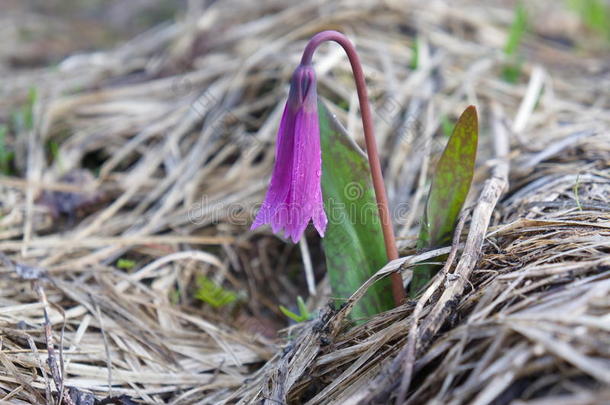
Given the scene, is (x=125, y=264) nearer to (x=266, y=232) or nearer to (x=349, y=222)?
(x=266, y=232)

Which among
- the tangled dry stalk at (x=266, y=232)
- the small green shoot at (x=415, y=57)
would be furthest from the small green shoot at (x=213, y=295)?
the small green shoot at (x=415, y=57)

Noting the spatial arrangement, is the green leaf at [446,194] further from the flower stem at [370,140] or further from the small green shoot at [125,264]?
the small green shoot at [125,264]

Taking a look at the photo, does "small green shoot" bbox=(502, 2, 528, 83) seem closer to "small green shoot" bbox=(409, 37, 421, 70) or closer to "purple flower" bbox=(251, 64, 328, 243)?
"small green shoot" bbox=(409, 37, 421, 70)

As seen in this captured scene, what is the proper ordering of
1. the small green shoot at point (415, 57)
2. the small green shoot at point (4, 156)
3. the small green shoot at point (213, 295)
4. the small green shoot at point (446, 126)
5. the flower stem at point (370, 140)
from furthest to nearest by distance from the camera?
the small green shoot at point (415, 57) < the small green shoot at point (4, 156) < the small green shoot at point (446, 126) < the small green shoot at point (213, 295) < the flower stem at point (370, 140)

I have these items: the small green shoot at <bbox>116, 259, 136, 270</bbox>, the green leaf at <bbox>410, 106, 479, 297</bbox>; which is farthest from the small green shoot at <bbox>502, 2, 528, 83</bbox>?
the small green shoot at <bbox>116, 259, 136, 270</bbox>

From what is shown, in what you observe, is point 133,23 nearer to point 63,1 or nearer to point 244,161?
point 63,1

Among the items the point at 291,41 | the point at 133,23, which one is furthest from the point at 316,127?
the point at 133,23
